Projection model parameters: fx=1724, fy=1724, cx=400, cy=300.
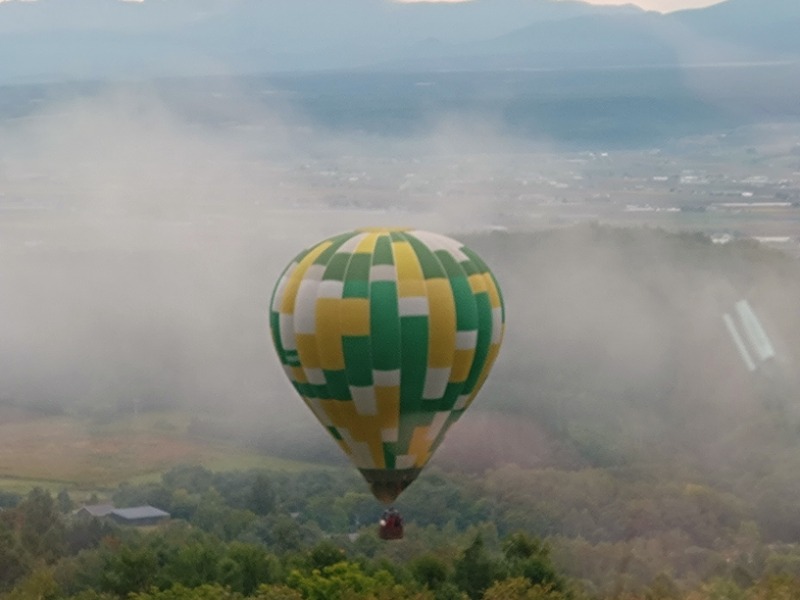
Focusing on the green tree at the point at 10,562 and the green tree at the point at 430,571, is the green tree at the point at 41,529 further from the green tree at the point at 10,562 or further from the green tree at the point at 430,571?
the green tree at the point at 430,571

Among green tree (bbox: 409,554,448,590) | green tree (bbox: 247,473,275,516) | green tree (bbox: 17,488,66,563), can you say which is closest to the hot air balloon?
green tree (bbox: 409,554,448,590)

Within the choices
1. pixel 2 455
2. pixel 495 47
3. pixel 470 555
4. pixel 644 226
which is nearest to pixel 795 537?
pixel 470 555

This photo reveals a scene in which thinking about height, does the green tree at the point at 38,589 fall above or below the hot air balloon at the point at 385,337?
below

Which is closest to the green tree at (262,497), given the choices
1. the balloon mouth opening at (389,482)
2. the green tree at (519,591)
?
the green tree at (519,591)

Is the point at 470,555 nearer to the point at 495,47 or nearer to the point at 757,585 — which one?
the point at 757,585

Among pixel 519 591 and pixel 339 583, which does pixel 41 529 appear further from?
pixel 519 591
